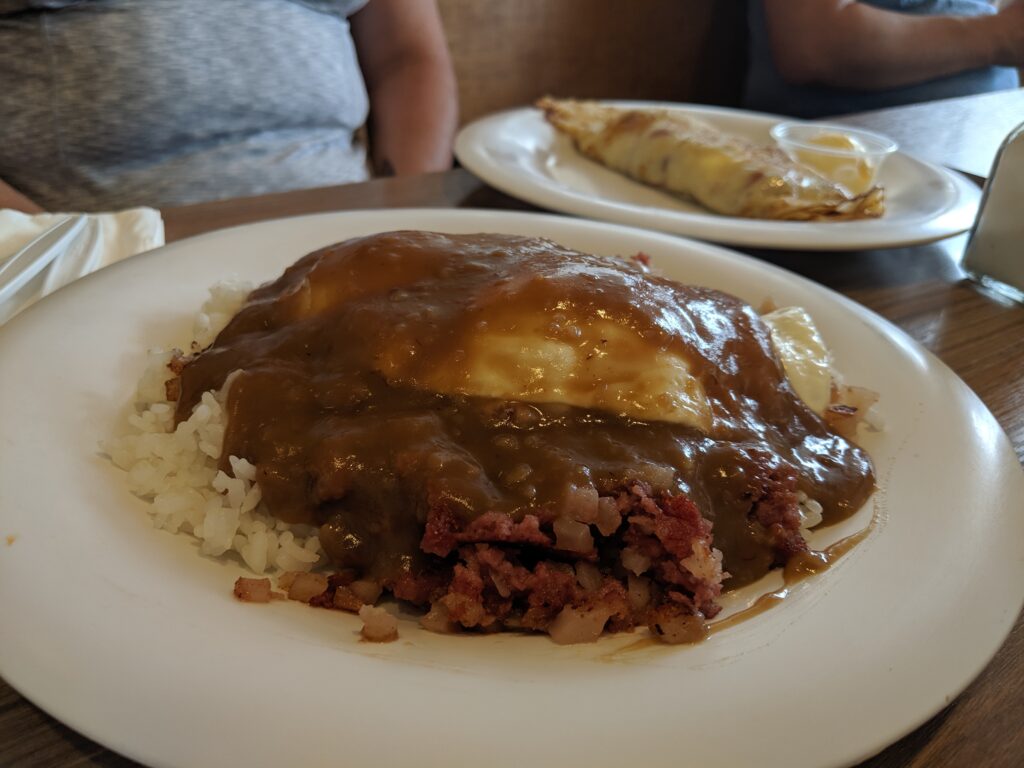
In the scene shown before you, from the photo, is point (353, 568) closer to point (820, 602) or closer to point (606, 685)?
point (606, 685)

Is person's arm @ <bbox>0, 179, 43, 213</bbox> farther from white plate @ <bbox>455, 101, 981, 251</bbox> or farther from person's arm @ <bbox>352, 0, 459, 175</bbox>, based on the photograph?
person's arm @ <bbox>352, 0, 459, 175</bbox>

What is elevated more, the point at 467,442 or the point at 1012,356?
the point at 467,442

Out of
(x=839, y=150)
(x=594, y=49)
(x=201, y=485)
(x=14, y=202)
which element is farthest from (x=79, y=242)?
(x=594, y=49)

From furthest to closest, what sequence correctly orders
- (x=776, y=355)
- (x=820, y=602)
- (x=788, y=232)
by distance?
(x=788, y=232), (x=776, y=355), (x=820, y=602)

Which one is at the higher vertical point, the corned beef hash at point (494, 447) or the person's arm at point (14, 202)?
the corned beef hash at point (494, 447)

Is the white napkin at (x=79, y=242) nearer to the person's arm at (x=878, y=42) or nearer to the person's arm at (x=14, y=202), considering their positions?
the person's arm at (x=14, y=202)

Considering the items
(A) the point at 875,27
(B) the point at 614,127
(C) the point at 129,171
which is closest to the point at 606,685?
(C) the point at 129,171

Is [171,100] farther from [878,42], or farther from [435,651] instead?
[878,42]

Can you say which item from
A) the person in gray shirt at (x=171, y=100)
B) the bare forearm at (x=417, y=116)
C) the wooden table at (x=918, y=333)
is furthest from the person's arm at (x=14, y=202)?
the bare forearm at (x=417, y=116)
